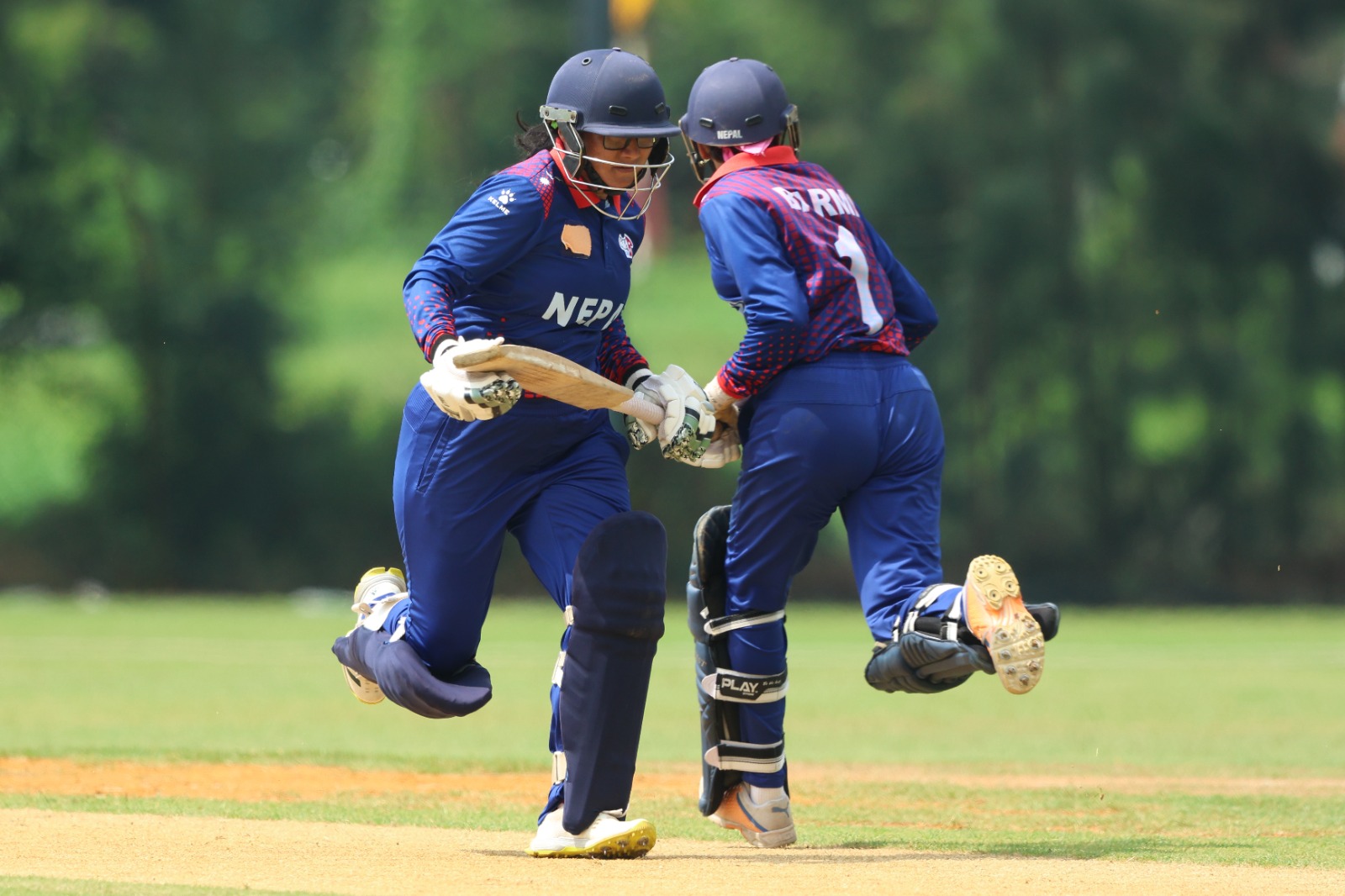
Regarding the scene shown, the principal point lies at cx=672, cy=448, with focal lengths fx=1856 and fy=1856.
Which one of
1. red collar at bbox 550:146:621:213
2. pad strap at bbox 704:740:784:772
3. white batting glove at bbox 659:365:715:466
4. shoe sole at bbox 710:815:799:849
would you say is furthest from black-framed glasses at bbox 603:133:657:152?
shoe sole at bbox 710:815:799:849

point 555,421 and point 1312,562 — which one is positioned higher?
point 555,421

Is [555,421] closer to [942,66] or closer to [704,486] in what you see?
[704,486]

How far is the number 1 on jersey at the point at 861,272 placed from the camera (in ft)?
19.7

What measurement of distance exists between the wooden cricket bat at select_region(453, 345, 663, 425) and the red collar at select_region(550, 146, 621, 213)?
0.57 m

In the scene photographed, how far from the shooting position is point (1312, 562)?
2277 cm

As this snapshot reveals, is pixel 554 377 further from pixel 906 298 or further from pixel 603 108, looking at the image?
pixel 906 298

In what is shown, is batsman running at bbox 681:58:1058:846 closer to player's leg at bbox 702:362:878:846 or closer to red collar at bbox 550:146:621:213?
player's leg at bbox 702:362:878:846

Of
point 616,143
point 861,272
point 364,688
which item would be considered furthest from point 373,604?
point 861,272

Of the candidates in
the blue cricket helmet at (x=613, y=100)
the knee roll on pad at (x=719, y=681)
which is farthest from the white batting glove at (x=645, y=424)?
the blue cricket helmet at (x=613, y=100)

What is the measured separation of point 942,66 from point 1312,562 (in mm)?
7782

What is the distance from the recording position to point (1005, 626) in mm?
5285

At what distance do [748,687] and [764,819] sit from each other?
0.43m

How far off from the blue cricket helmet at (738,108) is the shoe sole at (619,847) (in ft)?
7.63

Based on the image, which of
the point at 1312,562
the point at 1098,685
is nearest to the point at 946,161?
the point at 1312,562
